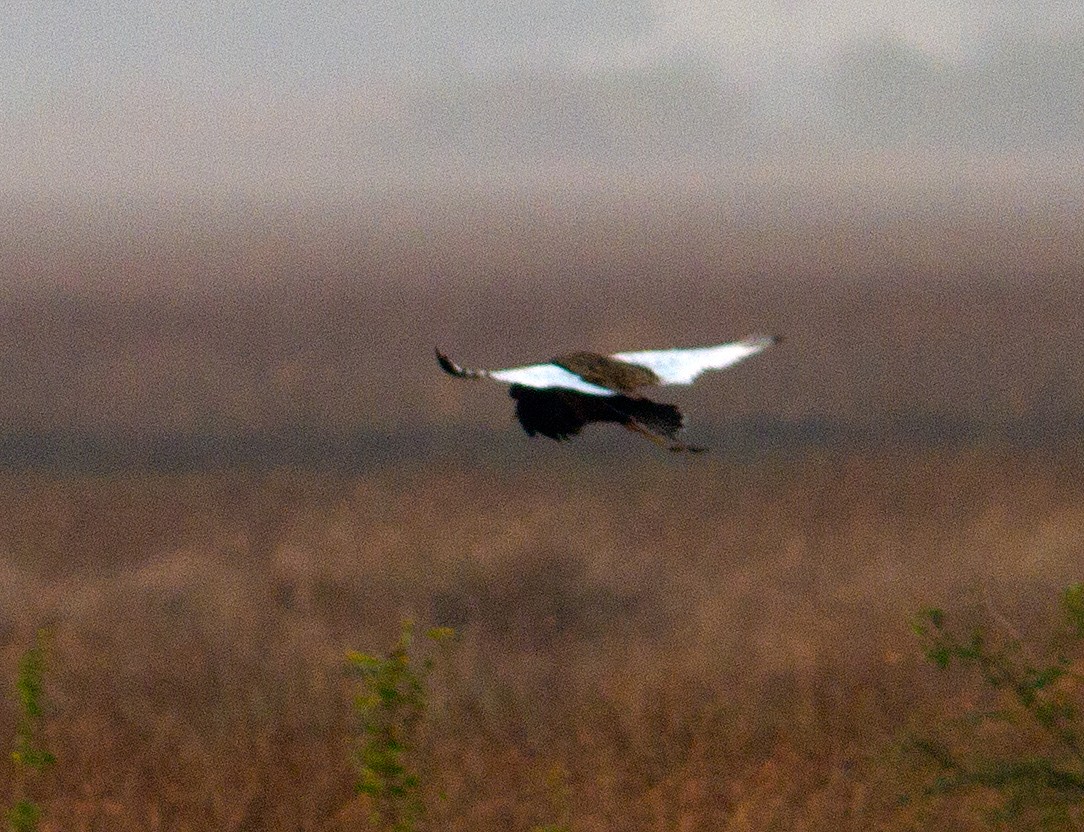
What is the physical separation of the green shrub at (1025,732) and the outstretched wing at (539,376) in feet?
18.7

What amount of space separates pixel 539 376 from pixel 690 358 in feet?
2.37

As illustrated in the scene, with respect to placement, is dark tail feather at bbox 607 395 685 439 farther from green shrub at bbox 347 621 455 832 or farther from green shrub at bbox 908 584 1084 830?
green shrub at bbox 908 584 1084 830

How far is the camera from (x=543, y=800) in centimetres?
1609

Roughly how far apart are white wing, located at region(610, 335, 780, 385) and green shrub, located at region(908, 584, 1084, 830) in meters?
4.87

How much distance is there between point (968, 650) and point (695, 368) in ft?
18.4

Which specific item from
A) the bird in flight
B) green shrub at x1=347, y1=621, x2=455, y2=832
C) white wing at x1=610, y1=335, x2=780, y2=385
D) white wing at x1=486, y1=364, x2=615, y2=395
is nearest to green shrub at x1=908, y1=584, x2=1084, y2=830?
green shrub at x1=347, y1=621, x2=455, y2=832

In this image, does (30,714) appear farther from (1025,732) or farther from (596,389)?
(596,389)

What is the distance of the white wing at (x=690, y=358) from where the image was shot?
3172mm

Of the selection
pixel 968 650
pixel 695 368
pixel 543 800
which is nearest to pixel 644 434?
pixel 695 368

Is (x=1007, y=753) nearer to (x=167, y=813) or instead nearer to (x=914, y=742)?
(x=914, y=742)

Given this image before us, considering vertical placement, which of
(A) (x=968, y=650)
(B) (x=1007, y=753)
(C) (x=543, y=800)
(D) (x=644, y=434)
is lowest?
(C) (x=543, y=800)

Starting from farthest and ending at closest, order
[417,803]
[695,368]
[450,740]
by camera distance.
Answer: [450,740] → [417,803] → [695,368]

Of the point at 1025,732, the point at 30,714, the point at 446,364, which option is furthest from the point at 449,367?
the point at 1025,732

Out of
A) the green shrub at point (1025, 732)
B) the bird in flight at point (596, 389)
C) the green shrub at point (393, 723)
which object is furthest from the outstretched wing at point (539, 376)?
the green shrub at point (1025, 732)
